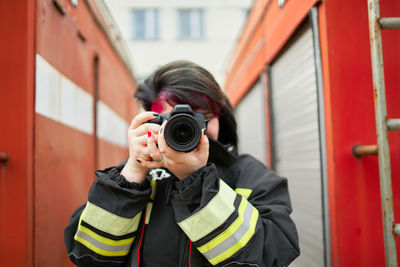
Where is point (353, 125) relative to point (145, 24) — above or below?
below

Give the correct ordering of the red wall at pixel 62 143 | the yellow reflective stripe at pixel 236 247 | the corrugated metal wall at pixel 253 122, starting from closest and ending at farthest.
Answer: the yellow reflective stripe at pixel 236 247, the red wall at pixel 62 143, the corrugated metal wall at pixel 253 122

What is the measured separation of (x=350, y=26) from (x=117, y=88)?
3.20m

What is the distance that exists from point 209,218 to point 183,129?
295mm

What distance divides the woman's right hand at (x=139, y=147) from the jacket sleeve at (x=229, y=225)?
0.16 m

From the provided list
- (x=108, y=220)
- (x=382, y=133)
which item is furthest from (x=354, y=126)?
(x=108, y=220)

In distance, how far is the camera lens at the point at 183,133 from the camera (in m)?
1.12

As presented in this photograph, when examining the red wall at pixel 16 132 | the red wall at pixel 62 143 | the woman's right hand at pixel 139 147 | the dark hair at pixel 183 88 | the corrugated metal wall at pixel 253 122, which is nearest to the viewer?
the woman's right hand at pixel 139 147

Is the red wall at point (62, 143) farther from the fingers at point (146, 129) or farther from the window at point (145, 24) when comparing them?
the window at point (145, 24)

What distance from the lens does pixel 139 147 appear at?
3.97 ft

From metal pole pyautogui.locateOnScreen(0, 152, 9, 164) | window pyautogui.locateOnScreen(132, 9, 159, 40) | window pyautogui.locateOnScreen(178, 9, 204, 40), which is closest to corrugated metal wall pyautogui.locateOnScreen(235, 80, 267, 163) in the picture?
metal pole pyautogui.locateOnScreen(0, 152, 9, 164)

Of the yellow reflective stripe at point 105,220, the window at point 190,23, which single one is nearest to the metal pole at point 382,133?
the yellow reflective stripe at point 105,220

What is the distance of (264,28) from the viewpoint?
3.05m

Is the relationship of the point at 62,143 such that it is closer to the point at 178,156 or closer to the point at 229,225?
the point at 178,156

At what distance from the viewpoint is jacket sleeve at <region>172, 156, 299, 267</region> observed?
43.1 inches
